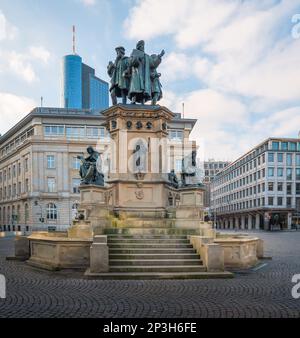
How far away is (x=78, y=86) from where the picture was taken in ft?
547

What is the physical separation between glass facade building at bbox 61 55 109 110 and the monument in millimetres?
143777

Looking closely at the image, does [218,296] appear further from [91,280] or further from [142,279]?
[91,280]

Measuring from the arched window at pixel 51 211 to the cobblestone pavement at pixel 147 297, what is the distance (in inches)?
2477

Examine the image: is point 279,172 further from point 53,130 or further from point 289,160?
point 53,130

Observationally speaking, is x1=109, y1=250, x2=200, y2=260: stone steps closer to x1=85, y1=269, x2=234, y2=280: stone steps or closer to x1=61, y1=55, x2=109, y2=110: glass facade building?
x1=85, y1=269, x2=234, y2=280: stone steps

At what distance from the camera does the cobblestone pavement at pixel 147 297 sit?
708 centimetres

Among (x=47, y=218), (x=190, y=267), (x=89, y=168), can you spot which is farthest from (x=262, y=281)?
(x=47, y=218)

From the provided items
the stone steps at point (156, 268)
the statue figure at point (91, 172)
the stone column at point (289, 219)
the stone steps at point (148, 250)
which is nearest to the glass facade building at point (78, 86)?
the stone column at point (289, 219)

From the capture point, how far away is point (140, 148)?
17172mm

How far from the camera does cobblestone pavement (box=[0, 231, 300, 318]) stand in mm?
7082

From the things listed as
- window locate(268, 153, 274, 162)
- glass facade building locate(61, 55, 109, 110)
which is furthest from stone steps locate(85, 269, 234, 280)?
glass facade building locate(61, 55, 109, 110)

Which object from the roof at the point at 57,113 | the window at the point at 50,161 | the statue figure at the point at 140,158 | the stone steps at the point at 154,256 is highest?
the roof at the point at 57,113

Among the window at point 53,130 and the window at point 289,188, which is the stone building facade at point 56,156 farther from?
the window at point 289,188

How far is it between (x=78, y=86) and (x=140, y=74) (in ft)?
514
